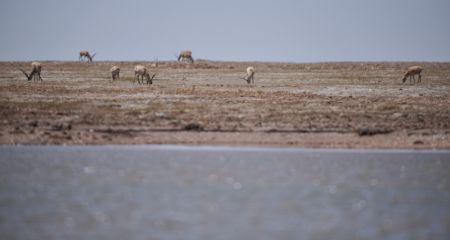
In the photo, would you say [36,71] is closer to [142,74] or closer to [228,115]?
[142,74]

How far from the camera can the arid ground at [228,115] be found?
27.5 metres

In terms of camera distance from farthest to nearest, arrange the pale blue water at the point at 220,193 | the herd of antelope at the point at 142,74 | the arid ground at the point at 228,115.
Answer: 1. the herd of antelope at the point at 142,74
2. the arid ground at the point at 228,115
3. the pale blue water at the point at 220,193

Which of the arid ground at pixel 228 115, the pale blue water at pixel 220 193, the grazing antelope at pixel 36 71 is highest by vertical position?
the grazing antelope at pixel 36 71

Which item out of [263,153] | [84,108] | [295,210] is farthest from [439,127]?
[295,210]

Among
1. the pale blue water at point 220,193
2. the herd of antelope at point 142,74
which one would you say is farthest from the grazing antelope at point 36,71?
the pale blue water at point 220,193

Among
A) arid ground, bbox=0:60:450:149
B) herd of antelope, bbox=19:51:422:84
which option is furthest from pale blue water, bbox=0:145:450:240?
herd of antelope, bbox=19:51:422:84

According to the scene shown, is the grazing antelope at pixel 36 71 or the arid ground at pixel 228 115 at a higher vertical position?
the grazing antelope at pixel 36 71

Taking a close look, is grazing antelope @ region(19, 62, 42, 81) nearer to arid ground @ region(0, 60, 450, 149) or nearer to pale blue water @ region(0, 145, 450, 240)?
arid ground @ region(0, 60, 450, 149)

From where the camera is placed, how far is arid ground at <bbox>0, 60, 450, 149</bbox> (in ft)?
90.2

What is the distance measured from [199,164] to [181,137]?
15.2ft

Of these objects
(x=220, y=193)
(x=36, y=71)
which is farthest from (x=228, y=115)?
(x=36, y=71)

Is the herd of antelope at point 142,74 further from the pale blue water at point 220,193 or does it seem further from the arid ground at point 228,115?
the pale blue water at point 220,193

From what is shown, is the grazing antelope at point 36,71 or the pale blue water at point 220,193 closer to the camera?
the pale blue water at point 220,193

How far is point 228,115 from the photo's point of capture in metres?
30.5
